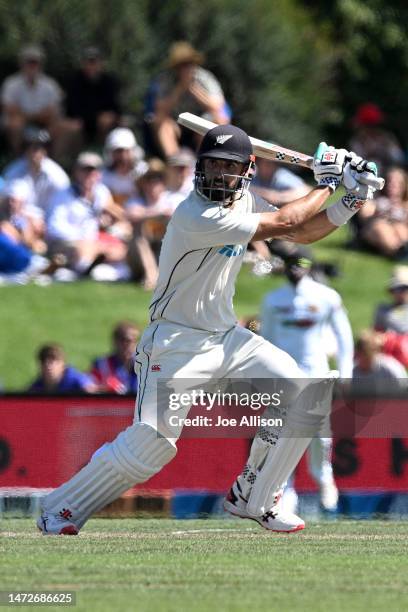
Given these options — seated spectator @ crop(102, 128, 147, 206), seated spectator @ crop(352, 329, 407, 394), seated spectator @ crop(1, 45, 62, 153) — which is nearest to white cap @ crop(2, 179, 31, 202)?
seated spectator @ crop(102, 128, 147, 206)

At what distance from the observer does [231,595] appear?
5.70 m

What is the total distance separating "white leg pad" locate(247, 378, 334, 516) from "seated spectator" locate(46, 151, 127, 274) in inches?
291

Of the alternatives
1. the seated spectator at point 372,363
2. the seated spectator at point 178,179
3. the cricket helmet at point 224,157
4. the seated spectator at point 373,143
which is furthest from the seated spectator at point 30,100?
the cricket helmet at point 224,157

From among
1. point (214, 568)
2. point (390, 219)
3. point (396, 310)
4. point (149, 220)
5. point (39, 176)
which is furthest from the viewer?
point (390, 219)

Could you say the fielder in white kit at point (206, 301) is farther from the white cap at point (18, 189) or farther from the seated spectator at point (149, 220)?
the white cap at point (18, 189)

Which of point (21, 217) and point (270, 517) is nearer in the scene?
point (270, 517)

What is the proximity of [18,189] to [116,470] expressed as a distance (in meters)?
8.15

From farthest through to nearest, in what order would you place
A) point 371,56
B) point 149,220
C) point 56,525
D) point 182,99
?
point 371,56, point 182,99, point 149,220, point 56,525

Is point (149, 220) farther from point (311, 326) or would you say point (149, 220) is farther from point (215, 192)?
point (215, 192)

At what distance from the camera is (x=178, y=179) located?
1466cm

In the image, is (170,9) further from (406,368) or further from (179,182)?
(406,368)

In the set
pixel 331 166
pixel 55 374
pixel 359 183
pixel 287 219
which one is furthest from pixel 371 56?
pixel 287 219

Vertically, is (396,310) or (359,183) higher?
(359,183)

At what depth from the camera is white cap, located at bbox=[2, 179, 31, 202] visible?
48.7 feet
